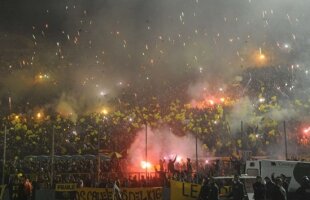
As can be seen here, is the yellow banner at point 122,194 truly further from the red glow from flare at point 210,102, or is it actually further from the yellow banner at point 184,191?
the red glow from flare at point 210,102

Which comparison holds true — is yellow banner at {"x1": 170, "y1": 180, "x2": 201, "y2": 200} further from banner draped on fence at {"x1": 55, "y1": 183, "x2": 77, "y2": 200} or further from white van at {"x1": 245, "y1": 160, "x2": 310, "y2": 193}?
banner draped on fence at {"x1": 55, "y1": 183, "x2": 77, "y2": 200}

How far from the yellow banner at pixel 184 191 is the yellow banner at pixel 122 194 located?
771mm

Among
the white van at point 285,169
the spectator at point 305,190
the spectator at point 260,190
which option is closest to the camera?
the spectator at point 305,190

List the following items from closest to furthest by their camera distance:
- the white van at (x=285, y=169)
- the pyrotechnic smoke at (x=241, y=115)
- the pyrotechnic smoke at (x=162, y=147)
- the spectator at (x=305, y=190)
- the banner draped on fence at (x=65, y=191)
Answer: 1. the spectator at (x=305, y=190)
2. the white van at (x=285, y=169)
3. the banner draped on fence at (x=65, y=191)
4. the pyrotechnic smoke at (x=162, y=147)
5. the pyrotechnic smoke at (x=241, y=115)

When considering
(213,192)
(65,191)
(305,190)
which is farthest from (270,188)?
(65,191)

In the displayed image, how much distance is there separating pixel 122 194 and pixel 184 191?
3.12 m

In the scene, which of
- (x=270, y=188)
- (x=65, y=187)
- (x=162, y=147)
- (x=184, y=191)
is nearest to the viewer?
(x=270, y=188)

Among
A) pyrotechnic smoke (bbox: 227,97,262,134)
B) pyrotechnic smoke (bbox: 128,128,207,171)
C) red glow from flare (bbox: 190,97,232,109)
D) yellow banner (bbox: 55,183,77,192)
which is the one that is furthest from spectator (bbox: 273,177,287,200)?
red glow from flare (bbox: 190,97,232,109)

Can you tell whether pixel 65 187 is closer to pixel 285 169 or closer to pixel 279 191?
pixel 285 169

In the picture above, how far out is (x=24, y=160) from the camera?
27.9m

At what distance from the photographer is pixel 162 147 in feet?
101

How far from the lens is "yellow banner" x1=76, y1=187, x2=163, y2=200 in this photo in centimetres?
1789

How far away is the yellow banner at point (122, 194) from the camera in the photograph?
1789 cm

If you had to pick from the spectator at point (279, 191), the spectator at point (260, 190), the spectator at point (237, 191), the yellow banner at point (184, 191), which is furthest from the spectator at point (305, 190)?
the yellow banner at point (184, 191)
